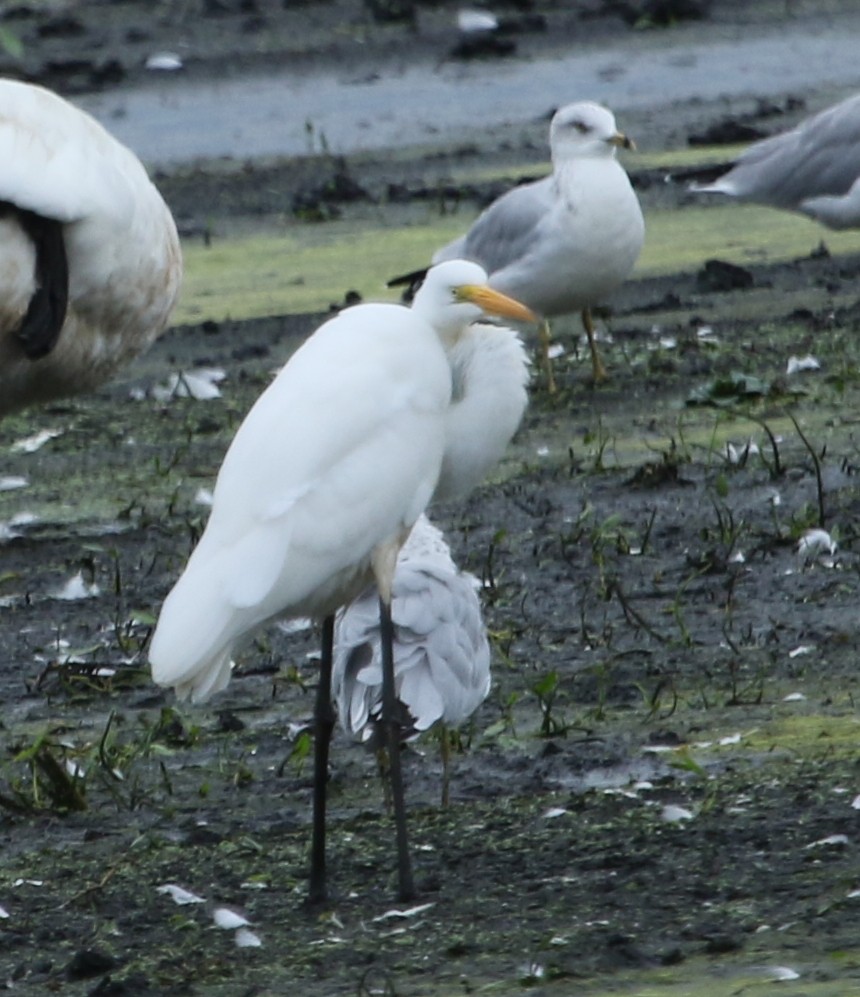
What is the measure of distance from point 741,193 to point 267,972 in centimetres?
686

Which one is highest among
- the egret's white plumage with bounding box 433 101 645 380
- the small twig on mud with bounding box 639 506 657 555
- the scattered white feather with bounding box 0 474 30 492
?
the egret's white plumage with bounding box 433 101 645 380

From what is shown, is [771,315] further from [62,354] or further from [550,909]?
[550,909]

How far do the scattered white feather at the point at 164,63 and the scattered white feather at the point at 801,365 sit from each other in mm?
7683

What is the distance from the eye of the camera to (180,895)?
445 cm

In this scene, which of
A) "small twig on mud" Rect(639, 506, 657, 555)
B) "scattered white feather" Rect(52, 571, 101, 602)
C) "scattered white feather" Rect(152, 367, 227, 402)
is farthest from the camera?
"scattered white feather" Rect(152, 367, 227, 402)

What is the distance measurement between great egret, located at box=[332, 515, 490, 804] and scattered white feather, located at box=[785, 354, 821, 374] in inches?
137

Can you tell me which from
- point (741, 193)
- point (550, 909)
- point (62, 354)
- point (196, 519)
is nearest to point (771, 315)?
point (741, 193)

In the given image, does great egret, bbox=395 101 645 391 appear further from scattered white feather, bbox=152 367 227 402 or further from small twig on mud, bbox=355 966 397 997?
small twig on mud, bbox=355 966 397 997

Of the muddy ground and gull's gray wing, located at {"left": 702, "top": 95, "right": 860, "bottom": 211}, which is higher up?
gull's gray wing, located at {"left": 702, "top": 95, "right": 860, "bottom": 211}

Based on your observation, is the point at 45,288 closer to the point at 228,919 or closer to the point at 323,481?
the point at 323,481

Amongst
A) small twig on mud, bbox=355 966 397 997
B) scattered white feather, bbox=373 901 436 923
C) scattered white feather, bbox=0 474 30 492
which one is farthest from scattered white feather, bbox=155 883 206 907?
scattered white feather, bbox=0 474 30 492

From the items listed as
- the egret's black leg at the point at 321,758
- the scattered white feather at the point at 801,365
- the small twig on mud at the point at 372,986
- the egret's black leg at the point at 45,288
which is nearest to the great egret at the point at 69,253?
the egret's black leg at the point at 45,288

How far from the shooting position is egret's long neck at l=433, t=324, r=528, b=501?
4.93 metres

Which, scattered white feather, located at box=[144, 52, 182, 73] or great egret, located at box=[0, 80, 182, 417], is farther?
scattered white feather, located at box=[144, 52, 182, 73]
